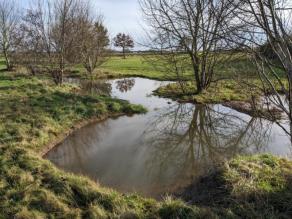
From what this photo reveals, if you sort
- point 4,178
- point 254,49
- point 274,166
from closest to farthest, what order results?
point 254,49 < point 4,178 < point 274,166

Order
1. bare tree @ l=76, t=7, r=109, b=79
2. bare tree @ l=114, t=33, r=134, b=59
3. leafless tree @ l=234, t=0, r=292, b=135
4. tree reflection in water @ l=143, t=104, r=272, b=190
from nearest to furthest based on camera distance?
leafless tree @ l=234, t=0, r=292, b=135 < tree reflection in water @ l=143, t=104, r=272, b=190 < bare tree @ l=76, t=7, r=109, b=79 < bare tree @ l=114, t=33, r=134, b=59

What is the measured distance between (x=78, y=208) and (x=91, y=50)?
22.3 m

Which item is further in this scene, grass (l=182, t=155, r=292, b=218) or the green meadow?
the green meadow

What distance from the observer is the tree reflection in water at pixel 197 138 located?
9039 mm

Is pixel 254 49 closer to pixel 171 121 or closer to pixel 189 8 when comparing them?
pixel 171 121

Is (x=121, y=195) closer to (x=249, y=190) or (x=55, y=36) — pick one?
(x=249, y=190)

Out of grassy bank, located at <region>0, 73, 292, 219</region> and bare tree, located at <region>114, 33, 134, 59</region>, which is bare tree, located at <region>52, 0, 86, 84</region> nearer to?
grassy bank, located at <region>0, 73, 292, 219</region>

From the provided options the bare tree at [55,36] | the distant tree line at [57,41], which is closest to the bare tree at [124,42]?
the distant tree line at [57,41]

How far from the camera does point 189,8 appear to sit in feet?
55.5

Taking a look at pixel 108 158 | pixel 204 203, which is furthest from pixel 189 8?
pixel 204 203

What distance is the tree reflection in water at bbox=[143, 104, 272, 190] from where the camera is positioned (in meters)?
9.04

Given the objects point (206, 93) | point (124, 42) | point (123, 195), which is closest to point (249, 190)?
point (123, 195)

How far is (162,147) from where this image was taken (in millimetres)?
10648

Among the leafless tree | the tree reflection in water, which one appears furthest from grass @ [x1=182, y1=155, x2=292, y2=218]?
the leafless tree
